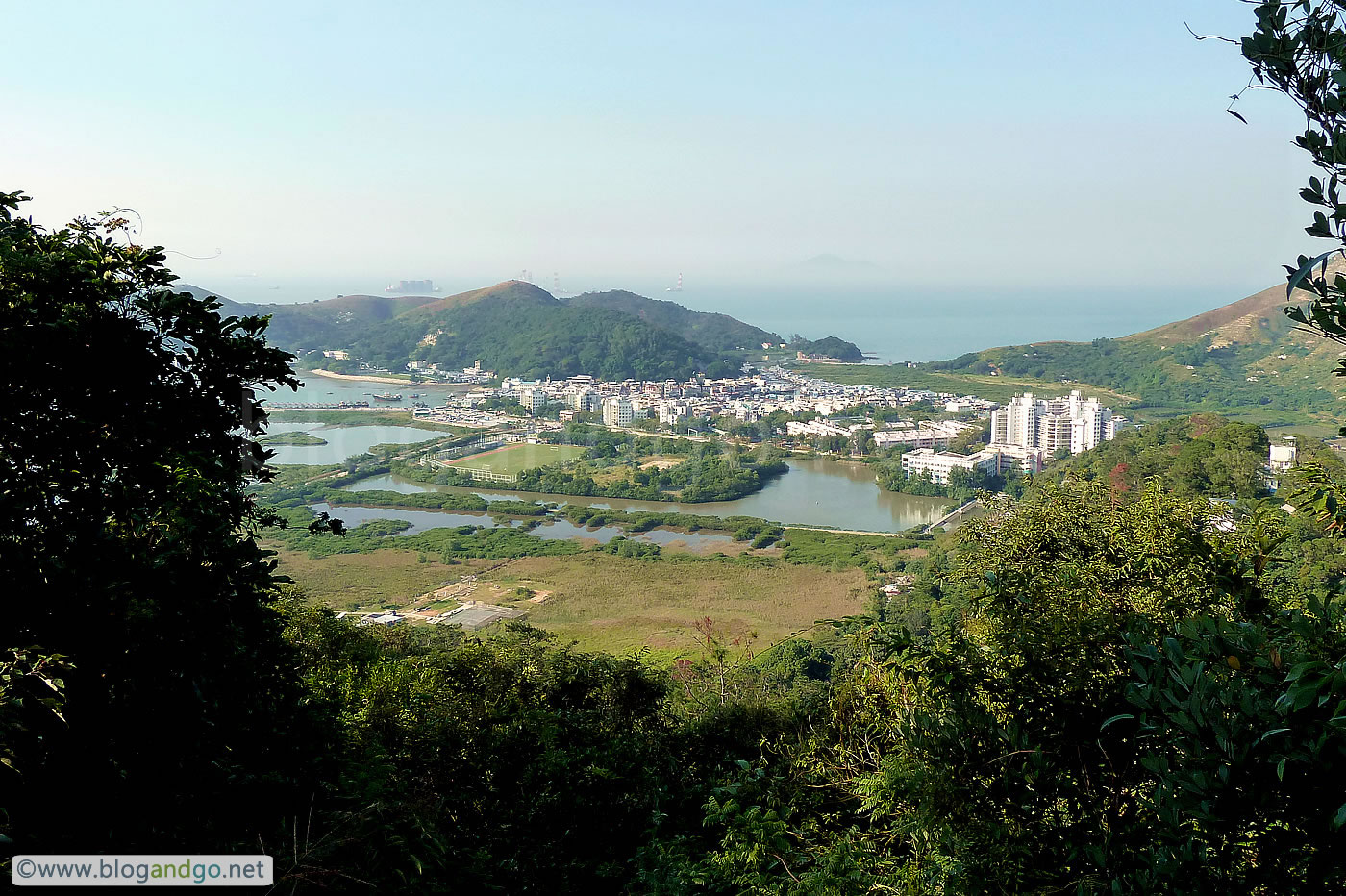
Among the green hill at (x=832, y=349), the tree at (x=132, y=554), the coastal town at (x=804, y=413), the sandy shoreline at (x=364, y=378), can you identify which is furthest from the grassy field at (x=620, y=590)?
the green hill at (x=832, y=349)

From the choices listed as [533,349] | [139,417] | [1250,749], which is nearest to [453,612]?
→ [139,417]

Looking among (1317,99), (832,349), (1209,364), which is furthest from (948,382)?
(1317,99)

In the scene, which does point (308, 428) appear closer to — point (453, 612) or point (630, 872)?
point (453, 612)

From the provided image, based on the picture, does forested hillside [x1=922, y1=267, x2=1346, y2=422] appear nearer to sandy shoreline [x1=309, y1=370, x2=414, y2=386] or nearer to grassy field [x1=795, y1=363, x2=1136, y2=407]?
grassy field [x1=795, y1=363, x2=1136, y2=407]

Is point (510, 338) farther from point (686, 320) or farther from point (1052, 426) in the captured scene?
point (1052, 426)

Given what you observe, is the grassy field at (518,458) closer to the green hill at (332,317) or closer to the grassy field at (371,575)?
the grassy field at (371,575)

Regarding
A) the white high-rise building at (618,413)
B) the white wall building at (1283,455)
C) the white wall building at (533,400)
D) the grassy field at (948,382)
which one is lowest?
the white wall building at (1283,455)
